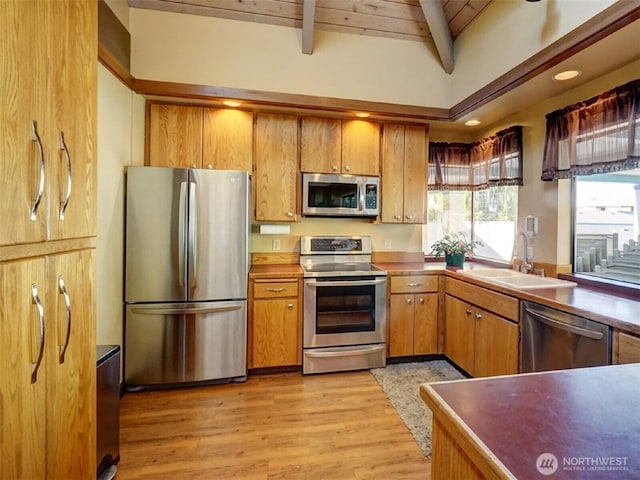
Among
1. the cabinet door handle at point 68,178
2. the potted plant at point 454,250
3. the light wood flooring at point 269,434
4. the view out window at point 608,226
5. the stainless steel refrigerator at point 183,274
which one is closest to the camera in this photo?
the cabinet door handle at point 68,178

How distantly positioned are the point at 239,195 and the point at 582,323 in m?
2.45

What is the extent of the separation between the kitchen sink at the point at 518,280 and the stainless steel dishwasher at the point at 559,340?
27 centimetres

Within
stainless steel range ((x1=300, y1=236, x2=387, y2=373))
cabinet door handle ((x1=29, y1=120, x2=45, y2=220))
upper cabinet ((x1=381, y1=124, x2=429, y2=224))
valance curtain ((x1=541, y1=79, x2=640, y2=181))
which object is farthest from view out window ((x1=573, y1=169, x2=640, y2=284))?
cabinet door handle ((x1=29, y1=120, x2=45, y2=220))

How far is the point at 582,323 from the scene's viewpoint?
184 centimetres

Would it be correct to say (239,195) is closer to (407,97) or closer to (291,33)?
(291,33)

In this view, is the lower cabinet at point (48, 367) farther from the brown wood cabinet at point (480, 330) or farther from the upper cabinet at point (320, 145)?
the brown wood cabinet at point (480, 330)

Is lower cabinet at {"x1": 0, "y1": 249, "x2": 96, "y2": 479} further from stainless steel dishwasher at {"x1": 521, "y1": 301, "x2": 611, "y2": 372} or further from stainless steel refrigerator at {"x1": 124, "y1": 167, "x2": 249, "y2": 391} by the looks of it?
stainless steel dishwasher at {"x1": 521, "y1": 301, "x2": 611, "y2": 372}

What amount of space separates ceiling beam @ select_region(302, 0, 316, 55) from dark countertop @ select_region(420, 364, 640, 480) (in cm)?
299

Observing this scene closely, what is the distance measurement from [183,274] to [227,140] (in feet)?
4.24

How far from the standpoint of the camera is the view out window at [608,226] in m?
2.30

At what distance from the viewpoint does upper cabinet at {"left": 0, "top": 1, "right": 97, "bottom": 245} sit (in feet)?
2.74

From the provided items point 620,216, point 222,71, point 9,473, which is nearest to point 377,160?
point 222,71

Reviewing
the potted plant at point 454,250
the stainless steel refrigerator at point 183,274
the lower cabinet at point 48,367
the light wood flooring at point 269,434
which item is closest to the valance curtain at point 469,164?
the potted plant at point 454,250

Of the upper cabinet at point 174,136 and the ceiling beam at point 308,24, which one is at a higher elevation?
the ceiling beam at point 308,24
